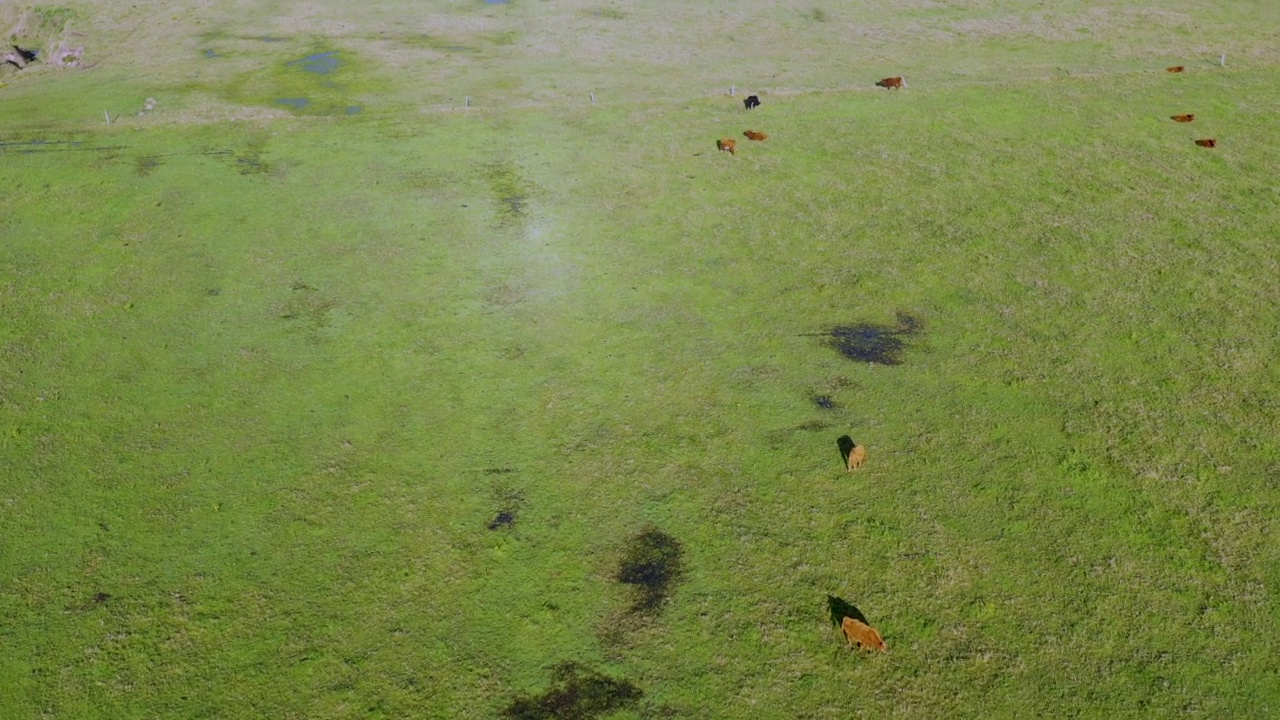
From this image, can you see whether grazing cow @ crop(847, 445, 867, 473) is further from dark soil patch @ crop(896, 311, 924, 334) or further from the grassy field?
dark soil patch @ crop(896, 311, 924, 334)

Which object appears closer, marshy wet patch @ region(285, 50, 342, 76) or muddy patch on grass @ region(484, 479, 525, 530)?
muddy patch on grass @ region(484, 479, 525, 530)

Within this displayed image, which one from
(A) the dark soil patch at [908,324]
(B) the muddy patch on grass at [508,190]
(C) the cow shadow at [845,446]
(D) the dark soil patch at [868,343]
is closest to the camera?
(C) the cow shadow at [845,446]

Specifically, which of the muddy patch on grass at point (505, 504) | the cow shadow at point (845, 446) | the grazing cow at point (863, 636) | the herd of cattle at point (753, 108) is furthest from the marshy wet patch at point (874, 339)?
the herd of cattle at point (753, 108)

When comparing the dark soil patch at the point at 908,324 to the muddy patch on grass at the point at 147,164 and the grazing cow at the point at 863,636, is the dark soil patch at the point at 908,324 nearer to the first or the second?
the grazing cow at the point at 863,636

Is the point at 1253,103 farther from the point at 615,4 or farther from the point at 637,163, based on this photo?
the point at 615,4

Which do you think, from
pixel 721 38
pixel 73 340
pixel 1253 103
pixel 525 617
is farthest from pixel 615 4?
pixel 525 617

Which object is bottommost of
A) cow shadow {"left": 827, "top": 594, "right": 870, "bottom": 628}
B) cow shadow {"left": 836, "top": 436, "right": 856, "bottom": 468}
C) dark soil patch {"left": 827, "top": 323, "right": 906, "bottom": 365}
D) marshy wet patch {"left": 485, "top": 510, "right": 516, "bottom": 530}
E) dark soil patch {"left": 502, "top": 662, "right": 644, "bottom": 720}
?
dark soil patch {"left": 502, "top": 662, "right": 644, "bottom": 720}

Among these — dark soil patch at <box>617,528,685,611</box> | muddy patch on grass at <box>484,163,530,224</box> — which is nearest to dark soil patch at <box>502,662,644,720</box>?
dark soil patch at <box>617,528,685,611</box>
